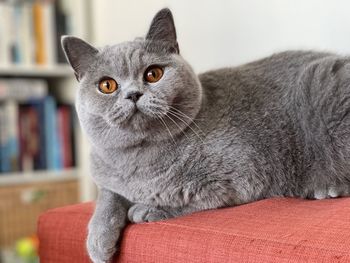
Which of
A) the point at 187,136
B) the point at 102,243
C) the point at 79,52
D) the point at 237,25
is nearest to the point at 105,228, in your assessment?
the point at 102,243

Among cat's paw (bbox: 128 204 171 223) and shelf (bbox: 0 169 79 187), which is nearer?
cat's paw (bbox: 128 204 171 223)

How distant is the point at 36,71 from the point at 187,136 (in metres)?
1.23

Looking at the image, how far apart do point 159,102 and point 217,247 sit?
322mm

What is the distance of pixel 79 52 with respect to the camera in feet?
3.69

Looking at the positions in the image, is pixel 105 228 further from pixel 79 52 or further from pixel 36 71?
pixel 36 71

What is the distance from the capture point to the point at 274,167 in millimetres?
1122

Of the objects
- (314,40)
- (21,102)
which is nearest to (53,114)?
(21,102)

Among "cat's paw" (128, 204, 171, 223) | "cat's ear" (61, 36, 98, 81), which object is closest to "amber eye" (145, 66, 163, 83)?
"cat's ear" (61, 36, 98, 81)

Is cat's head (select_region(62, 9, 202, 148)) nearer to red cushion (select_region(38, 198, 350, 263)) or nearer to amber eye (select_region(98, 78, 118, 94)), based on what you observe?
amber eye (select_region(98, 78, 118, 94))

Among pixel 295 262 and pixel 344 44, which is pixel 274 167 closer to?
pixel 295 262

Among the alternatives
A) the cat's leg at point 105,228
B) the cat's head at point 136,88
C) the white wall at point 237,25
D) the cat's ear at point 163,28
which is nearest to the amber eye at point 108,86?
the cat's head at point 136,88

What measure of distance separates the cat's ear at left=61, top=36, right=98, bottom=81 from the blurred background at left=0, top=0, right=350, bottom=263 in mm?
797

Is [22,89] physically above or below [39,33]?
below

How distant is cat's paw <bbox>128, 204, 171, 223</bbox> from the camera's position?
3.51 feet
